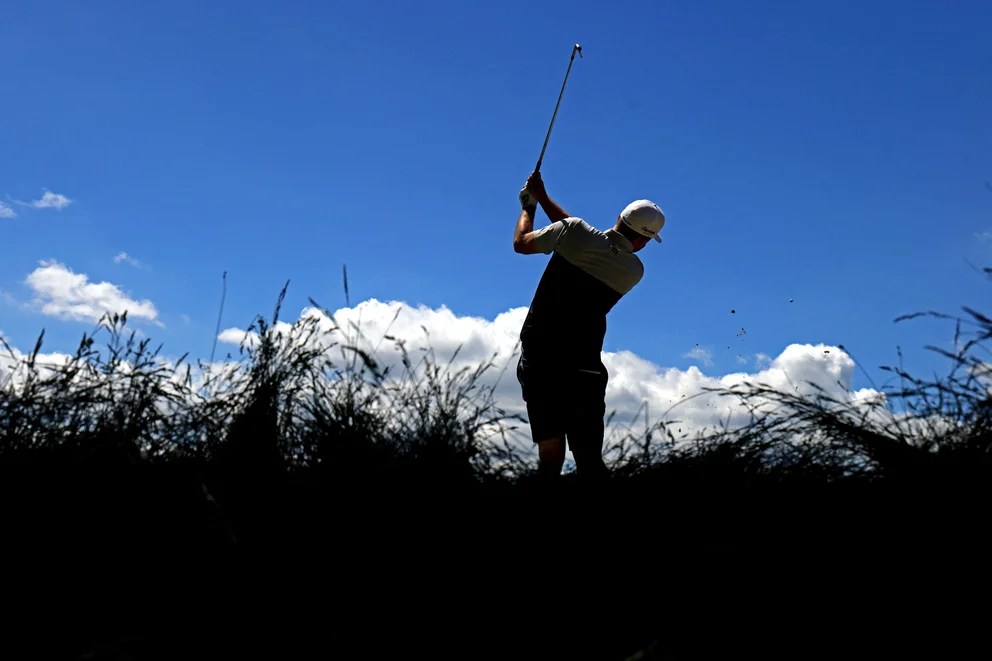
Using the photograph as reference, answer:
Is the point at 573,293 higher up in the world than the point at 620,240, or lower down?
lower down

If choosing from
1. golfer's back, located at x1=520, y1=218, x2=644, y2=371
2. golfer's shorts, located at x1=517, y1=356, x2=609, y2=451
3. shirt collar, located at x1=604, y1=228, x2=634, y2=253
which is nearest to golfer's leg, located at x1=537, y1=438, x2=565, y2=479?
golfer's shorts, located at x1=517, y1=356, x2=609, y2=451

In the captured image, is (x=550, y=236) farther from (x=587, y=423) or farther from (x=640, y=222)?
(x=587, y=423)

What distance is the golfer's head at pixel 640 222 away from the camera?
4766mm

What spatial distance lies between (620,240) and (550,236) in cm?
41

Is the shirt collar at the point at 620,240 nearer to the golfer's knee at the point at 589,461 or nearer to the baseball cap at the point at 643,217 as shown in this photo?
the baseball cap at the point at 643,217

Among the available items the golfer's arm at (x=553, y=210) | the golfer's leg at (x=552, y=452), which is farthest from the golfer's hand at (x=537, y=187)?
the golfer's leg at (x=552, y=452)

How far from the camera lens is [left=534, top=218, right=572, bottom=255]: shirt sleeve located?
445cm

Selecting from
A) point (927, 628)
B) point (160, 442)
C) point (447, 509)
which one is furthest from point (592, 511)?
point (160, 442)

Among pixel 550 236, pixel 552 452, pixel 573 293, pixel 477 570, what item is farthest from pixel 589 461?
pixel 477 570

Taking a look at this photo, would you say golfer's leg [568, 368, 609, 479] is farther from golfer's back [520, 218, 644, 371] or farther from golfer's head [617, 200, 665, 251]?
golfer's head [617, 200, 665, 251]

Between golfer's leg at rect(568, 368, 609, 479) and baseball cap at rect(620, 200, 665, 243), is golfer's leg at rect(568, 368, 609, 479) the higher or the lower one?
the lower one

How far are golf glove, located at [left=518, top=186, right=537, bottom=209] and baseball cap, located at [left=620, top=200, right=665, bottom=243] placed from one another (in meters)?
0.49

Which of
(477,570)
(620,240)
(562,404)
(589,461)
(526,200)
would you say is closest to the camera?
(477,570)

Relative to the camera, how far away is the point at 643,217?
4.76 metres
